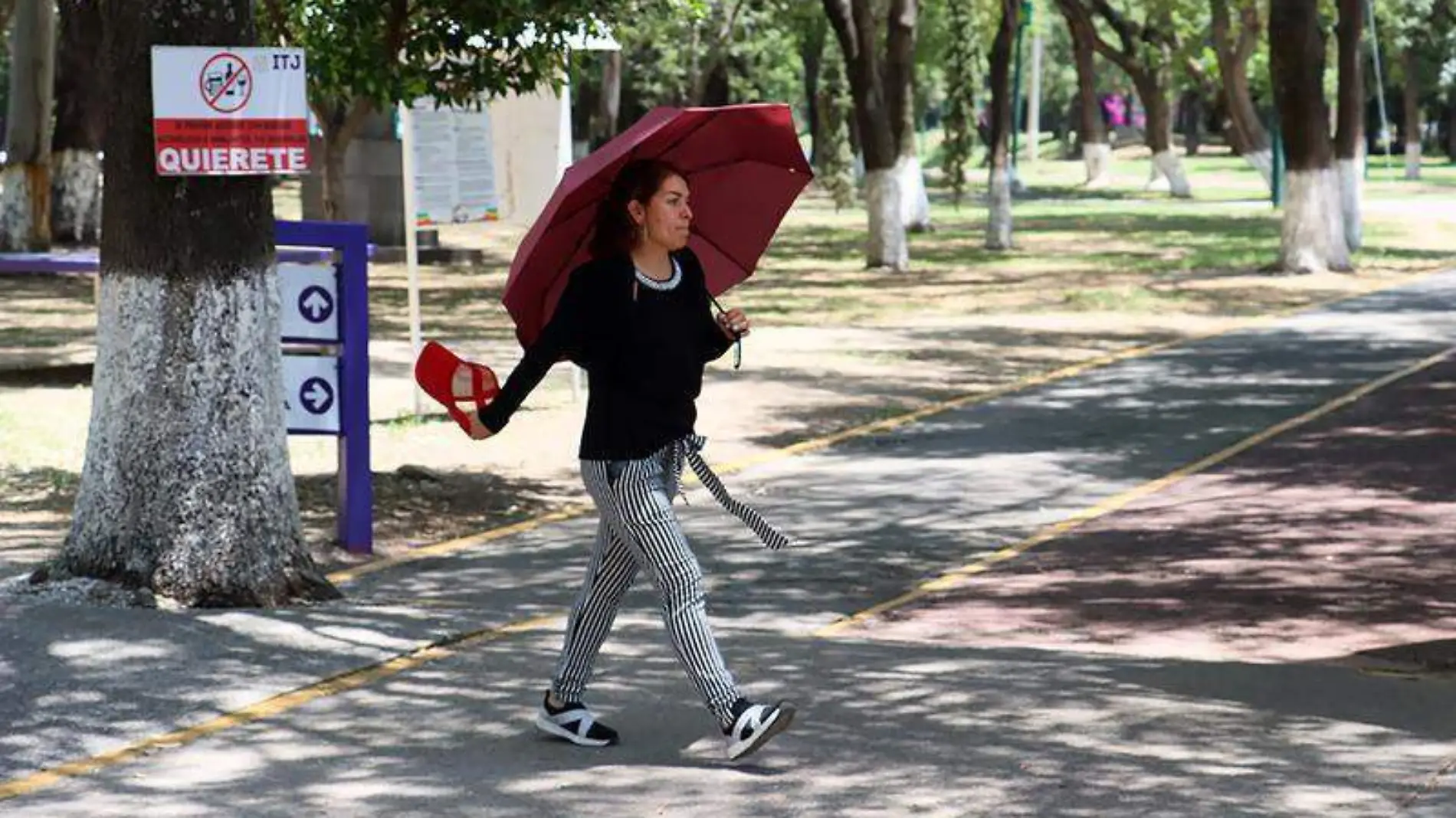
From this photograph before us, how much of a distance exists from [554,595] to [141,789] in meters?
3.85

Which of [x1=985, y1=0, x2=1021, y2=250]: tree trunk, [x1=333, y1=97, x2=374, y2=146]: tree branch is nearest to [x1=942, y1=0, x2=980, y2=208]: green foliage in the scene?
[x1=985, y1=0, x2=1021, y2=250]: tree trunk

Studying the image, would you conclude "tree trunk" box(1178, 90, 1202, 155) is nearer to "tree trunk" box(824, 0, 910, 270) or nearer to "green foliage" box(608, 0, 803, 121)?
"green foliage" box(608, 0, 803, 121)

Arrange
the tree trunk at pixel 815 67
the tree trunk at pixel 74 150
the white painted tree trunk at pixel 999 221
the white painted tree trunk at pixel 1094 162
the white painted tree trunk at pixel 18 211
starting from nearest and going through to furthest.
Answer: the white painted tree trunk at pixel 18 211
the tree trunk at pixel 74 150
the white painted tree trunk at pixel 999 221
the tree trunk at pixel 815 67
the white painted tree trunk at pixel 1094 162

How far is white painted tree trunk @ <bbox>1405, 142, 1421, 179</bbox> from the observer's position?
70875 millimetres

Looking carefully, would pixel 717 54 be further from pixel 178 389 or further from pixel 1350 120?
pixel 178 389

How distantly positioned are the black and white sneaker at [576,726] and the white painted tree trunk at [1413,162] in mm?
65704

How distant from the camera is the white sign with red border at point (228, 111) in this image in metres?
9.62

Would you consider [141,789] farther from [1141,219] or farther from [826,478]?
[1141,219]

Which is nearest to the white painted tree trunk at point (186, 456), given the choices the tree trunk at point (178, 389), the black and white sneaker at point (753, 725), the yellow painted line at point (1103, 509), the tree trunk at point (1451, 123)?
the tree trunk at point (178, 389)

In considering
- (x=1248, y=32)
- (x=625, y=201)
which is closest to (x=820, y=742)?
(x=625, y=201)

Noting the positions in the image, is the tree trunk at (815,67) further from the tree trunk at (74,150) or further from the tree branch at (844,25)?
the tree branch at (844,25)

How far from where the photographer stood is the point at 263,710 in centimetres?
793

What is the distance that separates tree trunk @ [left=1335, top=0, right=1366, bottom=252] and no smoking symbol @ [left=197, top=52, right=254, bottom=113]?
2602 cm

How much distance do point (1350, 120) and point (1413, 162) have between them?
3685 centimetres
